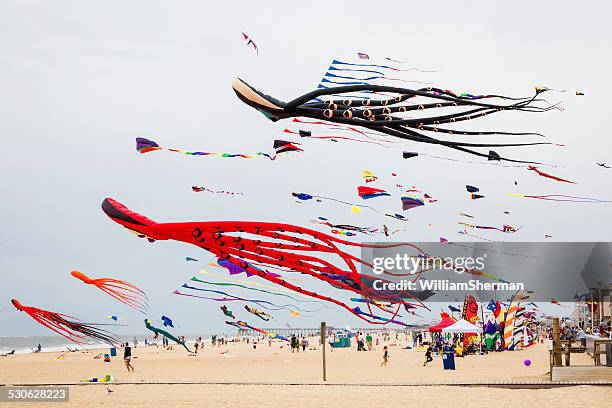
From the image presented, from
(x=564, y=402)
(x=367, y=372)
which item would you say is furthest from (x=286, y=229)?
(x=367, y=372)

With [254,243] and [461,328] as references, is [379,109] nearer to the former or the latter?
[254,243]

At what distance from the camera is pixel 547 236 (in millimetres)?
30359

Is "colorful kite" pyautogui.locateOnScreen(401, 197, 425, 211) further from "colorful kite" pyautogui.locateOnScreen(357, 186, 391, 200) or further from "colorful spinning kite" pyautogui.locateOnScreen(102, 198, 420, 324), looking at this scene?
"colorful spinning kite" pyautogui.locateOnScreen(102, 198, 420, 324)

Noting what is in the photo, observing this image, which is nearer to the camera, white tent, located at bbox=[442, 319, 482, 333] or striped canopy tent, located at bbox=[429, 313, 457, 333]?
white tent, located at bbox=[442, 319, 482, 333]

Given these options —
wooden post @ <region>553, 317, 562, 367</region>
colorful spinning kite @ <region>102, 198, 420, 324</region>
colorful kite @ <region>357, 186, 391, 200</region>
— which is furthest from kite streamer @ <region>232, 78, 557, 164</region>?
wooden post @ <region>553, 317, 562, 367</region>

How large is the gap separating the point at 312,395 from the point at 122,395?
5.08 meters

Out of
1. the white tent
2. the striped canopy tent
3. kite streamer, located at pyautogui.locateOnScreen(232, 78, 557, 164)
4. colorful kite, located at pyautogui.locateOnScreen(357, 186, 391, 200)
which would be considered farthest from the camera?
the striped canopy tent

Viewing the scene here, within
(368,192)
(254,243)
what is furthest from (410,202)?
(254,243)

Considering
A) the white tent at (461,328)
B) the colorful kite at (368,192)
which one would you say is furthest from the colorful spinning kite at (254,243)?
the white tent at (461,328)

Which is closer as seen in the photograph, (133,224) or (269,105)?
(269,105)

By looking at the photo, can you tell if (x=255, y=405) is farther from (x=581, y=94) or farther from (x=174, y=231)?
(x=581, y=94)

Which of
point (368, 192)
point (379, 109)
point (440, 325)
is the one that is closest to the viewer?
point (379, 109)

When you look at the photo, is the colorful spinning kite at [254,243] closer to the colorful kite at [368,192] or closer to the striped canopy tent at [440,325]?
the colorful kite at [368,192]

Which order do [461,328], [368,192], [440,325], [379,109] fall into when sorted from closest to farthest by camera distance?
[379,109] < [368,192] < [461,328] < [440,325]
